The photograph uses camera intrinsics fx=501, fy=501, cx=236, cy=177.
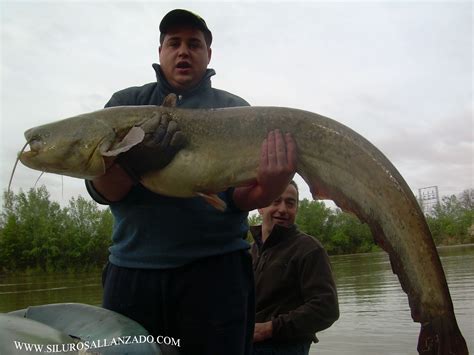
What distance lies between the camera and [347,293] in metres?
13.8

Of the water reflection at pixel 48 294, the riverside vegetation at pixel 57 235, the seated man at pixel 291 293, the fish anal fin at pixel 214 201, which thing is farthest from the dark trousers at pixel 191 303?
the riverside vegetation at pixel 57 235

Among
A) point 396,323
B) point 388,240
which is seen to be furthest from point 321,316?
point 396,323

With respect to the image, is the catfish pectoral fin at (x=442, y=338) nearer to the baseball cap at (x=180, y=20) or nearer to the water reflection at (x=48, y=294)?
the baseball cap at (x=180, y=20)

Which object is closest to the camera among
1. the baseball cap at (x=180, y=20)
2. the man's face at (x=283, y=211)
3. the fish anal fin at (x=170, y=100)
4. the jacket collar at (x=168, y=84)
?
the fish anal fin at (x=170, y=100)

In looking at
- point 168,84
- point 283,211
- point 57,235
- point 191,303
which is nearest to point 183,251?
point 191,303

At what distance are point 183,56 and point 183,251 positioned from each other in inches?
43.5

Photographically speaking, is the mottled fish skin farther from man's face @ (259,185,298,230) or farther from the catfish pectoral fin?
man's face @ (259,185,298,230)

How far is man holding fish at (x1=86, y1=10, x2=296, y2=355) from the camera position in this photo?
2.51 meters

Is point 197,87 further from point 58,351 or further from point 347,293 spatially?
point 347,293

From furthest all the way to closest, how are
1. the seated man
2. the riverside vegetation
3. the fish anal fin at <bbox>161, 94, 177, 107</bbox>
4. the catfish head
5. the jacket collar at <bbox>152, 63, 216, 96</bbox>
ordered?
the riverside vegetation < the seated man < the jacket collar at <bbox>152, 63, 216, 96</bbox> < the fish anal fin at <bbox>161, 94, 177, 107</bbox> < the catfish head

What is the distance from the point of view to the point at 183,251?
2.60 m

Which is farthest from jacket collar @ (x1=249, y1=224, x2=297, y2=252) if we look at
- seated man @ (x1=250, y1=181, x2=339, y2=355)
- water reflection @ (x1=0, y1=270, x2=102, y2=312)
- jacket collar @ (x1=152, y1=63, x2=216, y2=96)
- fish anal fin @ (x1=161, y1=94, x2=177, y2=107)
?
water reflection @ (x1=0, y1=270, x2=102, y2=312)

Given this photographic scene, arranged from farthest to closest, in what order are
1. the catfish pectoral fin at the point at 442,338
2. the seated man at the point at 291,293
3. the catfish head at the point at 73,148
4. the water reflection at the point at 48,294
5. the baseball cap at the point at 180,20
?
the water reflection at the point at 48,294 → the seated man at the point at 291,293 → the baseball cap at the point at 180,20 → the catfish head at the point at 73,148 → the catfish pectoral fin at the point at 442,338

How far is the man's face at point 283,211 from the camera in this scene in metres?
4.09
